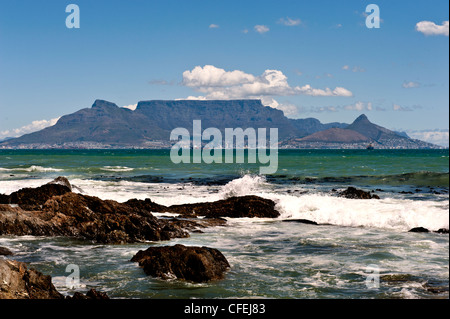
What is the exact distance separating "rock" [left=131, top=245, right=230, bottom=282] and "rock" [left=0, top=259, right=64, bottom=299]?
3.41 m

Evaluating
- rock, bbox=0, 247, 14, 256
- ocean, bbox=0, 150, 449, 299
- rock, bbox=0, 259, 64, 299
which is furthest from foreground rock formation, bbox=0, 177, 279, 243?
rock, bbox=0, 259, 64, 299

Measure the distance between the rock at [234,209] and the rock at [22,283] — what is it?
596 inches

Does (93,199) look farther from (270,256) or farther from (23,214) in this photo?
(270,256)

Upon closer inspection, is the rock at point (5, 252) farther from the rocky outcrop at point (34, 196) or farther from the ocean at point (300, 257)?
the rocky outcrop at point (34, 196)

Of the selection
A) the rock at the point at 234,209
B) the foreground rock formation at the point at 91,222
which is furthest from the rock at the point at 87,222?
the rock at the point at 234,209

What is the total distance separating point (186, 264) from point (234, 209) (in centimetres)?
1236

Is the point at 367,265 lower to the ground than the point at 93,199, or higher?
lower

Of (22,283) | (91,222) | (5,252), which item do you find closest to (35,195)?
(91,222)

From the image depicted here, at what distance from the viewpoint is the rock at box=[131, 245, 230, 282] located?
12.6 m

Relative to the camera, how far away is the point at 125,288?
465 inches

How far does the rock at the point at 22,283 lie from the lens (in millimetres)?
9477

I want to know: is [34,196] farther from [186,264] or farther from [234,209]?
[186,264]

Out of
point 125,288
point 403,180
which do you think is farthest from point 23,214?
point 403,180
